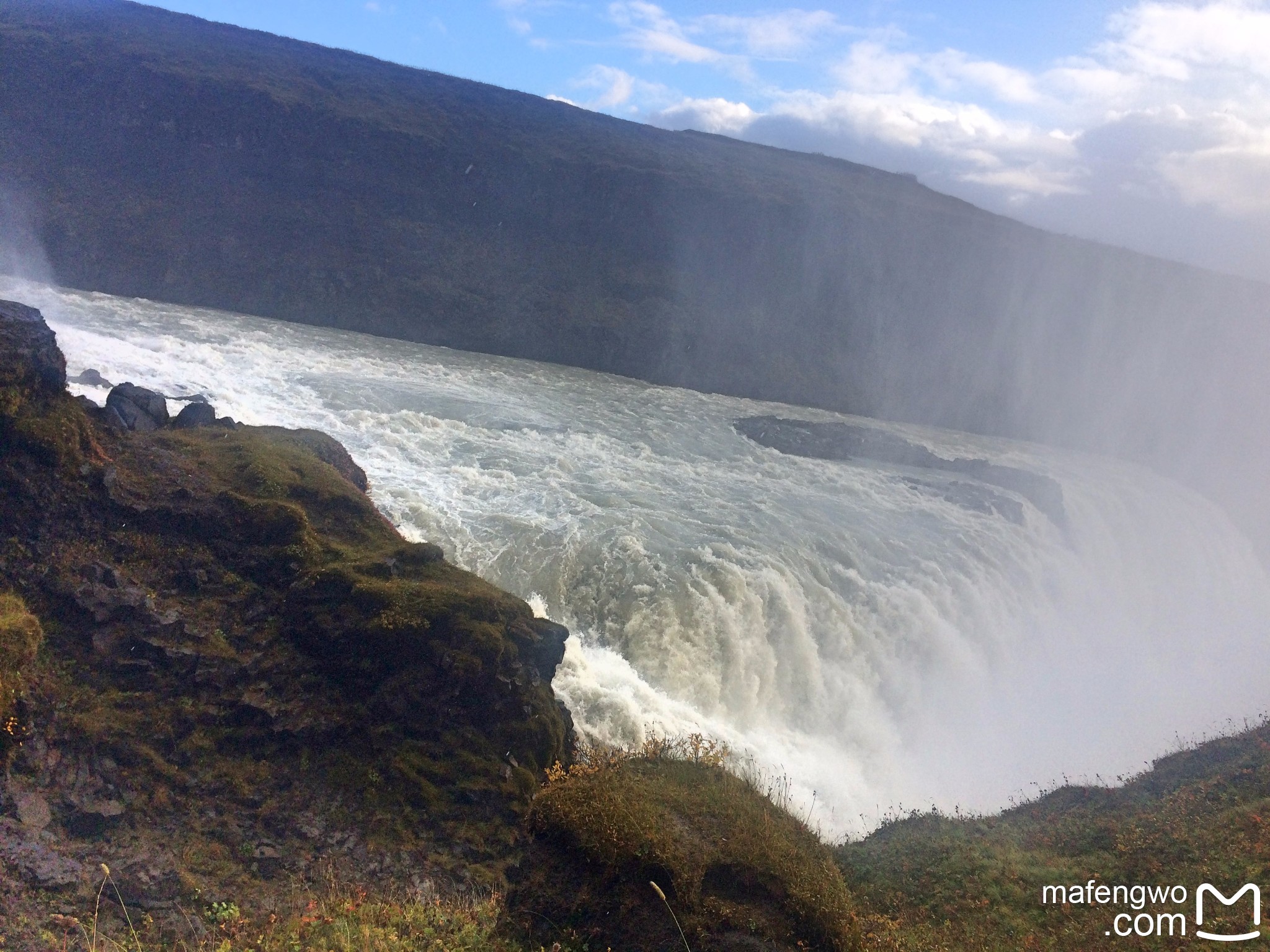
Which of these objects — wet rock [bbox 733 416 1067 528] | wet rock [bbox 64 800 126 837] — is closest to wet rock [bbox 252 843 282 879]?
wet rock [bbox 64 800 126 837]

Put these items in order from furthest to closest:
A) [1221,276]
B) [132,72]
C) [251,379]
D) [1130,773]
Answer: [1221,276], [132,72], [251,379], [1130,773]

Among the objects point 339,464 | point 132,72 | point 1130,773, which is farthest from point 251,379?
point 132,72

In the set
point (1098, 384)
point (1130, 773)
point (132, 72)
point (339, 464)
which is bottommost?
point (1130, 773)

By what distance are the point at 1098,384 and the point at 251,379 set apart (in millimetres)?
56636

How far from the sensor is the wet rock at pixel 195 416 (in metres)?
14.7

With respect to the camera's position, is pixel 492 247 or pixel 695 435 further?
pixel 492 247

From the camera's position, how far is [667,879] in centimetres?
583

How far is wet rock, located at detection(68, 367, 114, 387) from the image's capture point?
17469mm

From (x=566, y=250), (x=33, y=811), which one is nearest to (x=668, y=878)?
(x=33, y=811)

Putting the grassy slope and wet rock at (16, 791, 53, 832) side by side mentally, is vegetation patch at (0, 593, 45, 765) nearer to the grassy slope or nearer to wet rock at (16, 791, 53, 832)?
the grassy slope

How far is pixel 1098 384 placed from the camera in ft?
194

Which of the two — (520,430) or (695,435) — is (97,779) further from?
(695,435)

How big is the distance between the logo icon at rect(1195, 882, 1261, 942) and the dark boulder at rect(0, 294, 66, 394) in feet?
43.6

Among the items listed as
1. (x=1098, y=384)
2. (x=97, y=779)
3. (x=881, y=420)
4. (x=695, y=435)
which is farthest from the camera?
(x=1098, y=384)
